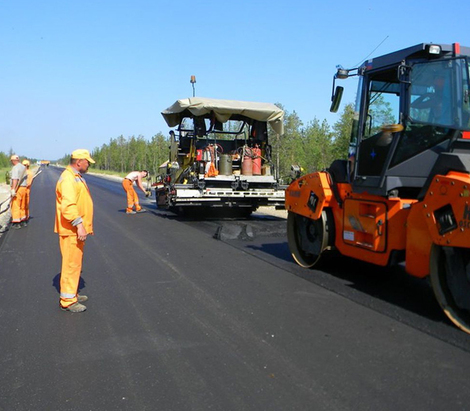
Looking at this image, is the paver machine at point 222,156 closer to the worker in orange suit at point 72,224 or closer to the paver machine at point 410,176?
the paver machine at point 410,176

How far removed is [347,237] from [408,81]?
205 cm

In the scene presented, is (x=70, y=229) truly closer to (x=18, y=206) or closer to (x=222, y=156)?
(x=18, y=206)

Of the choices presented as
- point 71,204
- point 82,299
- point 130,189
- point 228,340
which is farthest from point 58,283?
point 130,189

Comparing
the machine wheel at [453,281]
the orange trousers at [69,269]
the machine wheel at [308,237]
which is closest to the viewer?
the machine wheel at [453,281]

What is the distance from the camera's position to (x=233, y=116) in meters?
13.5

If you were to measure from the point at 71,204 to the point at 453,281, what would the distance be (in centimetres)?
374

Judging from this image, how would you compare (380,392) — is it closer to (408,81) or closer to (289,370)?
(289,370)

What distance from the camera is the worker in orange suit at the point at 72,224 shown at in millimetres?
4914

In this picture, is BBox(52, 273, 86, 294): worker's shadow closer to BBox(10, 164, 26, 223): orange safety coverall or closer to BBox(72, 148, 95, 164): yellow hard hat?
BBox(72, 148, 95, 164): yellow hard hat

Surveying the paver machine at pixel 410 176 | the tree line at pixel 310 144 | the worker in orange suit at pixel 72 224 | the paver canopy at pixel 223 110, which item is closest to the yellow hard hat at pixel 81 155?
the worker in orange suit at pixel 72 224

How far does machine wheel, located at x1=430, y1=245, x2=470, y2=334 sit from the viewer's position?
4.42m

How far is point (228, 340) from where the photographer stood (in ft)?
13.9

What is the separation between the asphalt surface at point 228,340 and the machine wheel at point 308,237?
1.06 feet

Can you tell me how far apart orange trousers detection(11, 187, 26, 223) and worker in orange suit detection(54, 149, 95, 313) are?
7.37m
